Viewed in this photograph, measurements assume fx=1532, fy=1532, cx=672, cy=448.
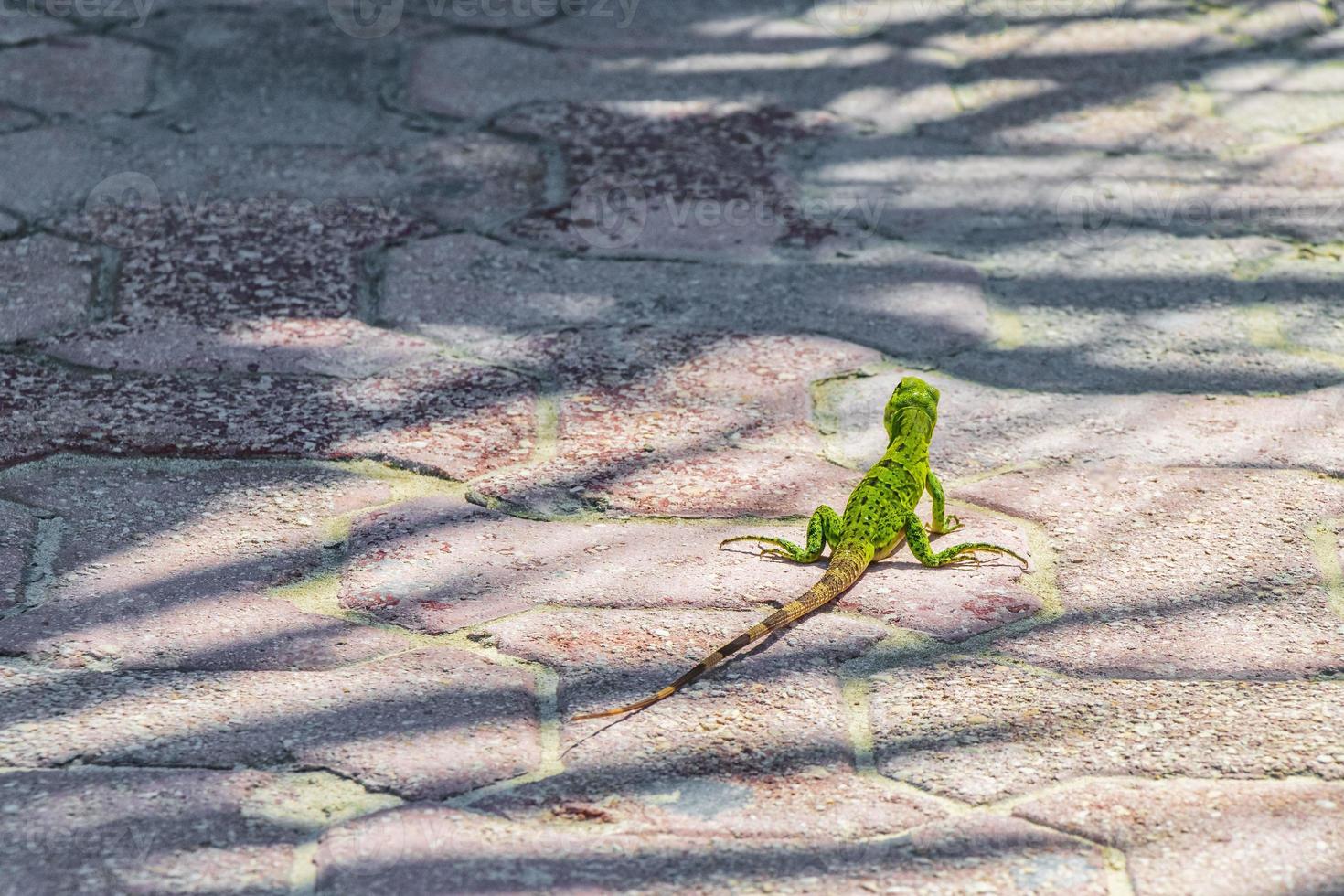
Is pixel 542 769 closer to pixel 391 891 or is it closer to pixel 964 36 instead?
pixel 391 891

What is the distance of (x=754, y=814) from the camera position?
2.52 meters

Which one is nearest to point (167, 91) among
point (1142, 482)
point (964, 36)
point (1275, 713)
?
point (964, 36)

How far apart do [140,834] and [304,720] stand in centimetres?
37

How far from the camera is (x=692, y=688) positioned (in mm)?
2852

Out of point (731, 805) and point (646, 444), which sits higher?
point (646, 444)

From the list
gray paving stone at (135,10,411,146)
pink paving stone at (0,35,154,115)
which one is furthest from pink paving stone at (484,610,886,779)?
pink paving stone at (0,35,154,115)

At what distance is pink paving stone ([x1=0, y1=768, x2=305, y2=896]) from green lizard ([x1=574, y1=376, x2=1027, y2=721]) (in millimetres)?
898

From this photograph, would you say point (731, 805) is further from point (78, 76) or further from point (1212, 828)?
point (78, 76)

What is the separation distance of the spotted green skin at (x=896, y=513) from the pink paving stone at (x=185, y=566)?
0.91 meters

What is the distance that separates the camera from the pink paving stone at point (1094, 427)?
3.69 m

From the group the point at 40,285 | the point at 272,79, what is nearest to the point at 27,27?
the point at 272,79

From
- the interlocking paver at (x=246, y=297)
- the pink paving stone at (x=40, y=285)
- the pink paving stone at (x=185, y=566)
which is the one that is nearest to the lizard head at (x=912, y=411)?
the pink paving stone at (x=185, y=566)

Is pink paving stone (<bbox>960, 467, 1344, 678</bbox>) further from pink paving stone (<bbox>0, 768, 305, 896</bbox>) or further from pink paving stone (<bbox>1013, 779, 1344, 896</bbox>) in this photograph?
pink paving stone (<bbox>0, 768, 305, 896</bbox>)

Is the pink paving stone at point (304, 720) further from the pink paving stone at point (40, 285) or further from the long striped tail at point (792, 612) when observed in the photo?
the pink paving stone at point (40, 285)
